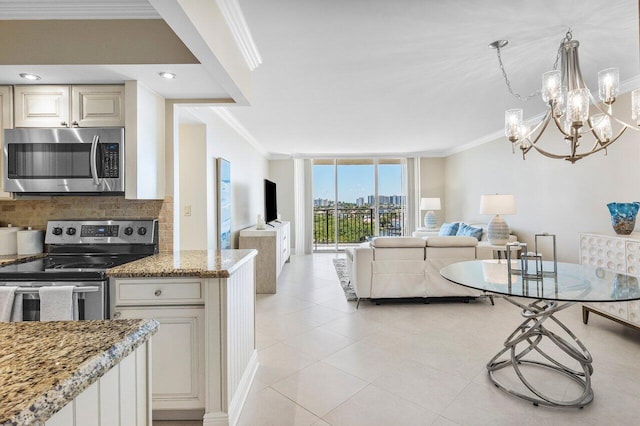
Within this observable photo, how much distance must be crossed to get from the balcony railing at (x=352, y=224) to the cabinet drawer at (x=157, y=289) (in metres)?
6.58

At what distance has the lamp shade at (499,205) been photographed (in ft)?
11.7

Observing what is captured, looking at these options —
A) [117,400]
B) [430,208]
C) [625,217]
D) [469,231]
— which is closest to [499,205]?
[625,217]

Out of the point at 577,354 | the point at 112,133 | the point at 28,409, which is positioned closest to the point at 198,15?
the point at 112,133

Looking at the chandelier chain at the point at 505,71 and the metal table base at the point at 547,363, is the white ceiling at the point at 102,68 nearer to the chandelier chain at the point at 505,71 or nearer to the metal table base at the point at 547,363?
the chandelier chain at the point at 505,71

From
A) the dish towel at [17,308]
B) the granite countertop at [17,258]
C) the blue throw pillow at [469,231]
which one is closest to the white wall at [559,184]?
the blue throw pillow at [469,231]

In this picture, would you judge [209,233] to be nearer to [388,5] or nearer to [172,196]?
[172,196]

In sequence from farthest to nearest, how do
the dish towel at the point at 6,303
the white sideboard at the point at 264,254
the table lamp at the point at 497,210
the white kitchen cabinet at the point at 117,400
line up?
1. the white sideboard at the point at 264,254
2. the table lamp at the point at 497,210
3. the dish towel at the point at 6,303
4. the white kitchen cabinet at the point at 117,400

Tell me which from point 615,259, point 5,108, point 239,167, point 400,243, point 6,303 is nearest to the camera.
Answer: point 6,303

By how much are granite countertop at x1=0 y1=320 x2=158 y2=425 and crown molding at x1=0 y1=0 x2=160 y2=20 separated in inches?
67.7

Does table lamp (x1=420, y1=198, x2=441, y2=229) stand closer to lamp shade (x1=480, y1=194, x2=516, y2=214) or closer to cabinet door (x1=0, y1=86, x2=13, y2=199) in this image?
lamp shade (x1=480, y1=194, x2=516, y2=214)

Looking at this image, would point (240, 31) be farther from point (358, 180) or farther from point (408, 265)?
point (358, 180)

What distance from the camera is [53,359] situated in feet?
2.25

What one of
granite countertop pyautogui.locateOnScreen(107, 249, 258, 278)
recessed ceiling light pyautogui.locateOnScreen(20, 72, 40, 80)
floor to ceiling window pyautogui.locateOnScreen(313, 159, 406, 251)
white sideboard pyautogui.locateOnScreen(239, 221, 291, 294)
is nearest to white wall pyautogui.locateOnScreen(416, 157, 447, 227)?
floor to ceiling window pyautogui.locateOnScreen(313, 159, 406, 251)

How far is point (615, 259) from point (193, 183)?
4.12 metres
